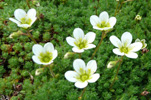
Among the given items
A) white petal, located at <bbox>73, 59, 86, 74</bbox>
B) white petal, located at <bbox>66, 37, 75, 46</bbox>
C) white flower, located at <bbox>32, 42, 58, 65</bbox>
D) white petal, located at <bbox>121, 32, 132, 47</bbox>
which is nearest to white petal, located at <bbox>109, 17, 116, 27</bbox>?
white petal, located at <bbox>121, 32, 132, 47</bbox>

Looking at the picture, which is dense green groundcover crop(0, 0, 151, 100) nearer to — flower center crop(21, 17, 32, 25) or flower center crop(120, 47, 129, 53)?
flower center crop(21, 17, 32, 25)

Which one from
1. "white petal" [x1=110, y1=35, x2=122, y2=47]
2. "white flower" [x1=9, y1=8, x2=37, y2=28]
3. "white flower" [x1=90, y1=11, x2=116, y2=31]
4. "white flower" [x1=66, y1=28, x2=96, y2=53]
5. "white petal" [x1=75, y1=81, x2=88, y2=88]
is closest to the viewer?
"white petal" [x1=75, y1=81, x2=88, y2=88]

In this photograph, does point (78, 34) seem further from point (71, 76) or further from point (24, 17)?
point (24, 17)

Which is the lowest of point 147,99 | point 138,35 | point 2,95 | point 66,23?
point 147,99

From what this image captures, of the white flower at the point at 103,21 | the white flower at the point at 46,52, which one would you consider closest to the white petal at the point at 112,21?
the white flower at the point at 103,21

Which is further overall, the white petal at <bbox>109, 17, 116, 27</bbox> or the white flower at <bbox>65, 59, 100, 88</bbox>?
the white petal at <bbox>109, 17, 116, 27</bbox>

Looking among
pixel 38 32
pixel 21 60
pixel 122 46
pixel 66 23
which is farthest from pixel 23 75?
pixel 122 46

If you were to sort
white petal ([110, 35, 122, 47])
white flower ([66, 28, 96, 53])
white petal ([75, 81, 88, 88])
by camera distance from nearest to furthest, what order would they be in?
white petal ([75, 81, 88, 88]) < white petal ([110, 35, 122, 47]) < white flower ([66, 28, 96, 53])

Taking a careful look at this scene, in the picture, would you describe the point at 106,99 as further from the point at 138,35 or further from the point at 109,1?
the point at 109,1
